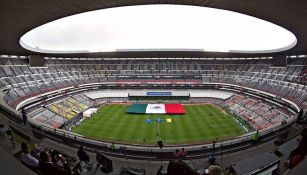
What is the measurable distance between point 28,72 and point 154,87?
26.6m

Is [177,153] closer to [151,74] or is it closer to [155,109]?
[155,109]

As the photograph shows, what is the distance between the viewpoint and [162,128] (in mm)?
25484

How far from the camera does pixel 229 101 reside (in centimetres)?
3862

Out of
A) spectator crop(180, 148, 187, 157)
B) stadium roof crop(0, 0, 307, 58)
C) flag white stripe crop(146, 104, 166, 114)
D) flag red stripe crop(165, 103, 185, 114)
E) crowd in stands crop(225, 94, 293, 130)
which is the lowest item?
flag red stripe crop(165, 103, 185, 114)

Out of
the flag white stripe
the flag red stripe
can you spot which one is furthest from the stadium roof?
the flag white stripe

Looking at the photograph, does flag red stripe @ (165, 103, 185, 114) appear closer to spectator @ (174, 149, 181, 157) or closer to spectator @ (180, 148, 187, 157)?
spectator @ (180, 148, 187, 157)

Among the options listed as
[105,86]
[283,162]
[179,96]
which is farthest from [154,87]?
[283,162]

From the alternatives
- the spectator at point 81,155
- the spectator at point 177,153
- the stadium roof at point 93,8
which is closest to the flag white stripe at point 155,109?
the stadium roof at point 93,8

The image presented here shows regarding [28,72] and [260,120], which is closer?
[260,120]

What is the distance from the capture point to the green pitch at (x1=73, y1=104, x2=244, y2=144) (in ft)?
73.8

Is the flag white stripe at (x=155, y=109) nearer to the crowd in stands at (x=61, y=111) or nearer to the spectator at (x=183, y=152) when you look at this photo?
the crowd in stands at (x=61, y=111)

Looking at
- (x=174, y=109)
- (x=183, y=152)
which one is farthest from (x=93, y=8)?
(x=174, y=109)

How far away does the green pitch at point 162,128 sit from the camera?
22500mm

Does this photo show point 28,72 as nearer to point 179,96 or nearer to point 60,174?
point 179,96
